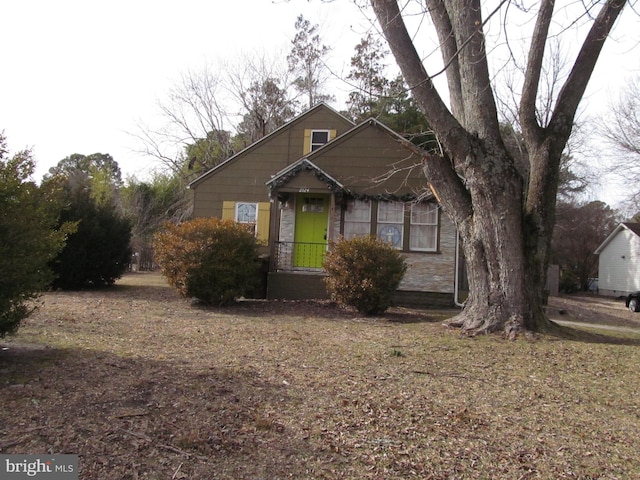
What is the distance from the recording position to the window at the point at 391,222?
14.0 m

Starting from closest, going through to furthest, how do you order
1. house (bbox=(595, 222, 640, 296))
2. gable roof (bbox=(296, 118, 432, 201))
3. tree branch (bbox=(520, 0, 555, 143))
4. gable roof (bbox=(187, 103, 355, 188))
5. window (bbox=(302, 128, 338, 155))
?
tree branch (bbox=(520, 0, 555, 143)) → gable roof (bbox=(296, 118, 432, 201)) → gable roof (bbox=(187, 103, 355, 188)) → window (bbox=(302, 128, 338, 155)) → house (bbox=(595, 222, 640, 296))

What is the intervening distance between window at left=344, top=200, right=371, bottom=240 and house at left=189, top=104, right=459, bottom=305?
0.10 feet

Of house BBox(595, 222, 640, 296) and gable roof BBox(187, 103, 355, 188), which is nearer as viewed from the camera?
gable roof BBox(187, 103, 355, 188)

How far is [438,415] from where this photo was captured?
444cm

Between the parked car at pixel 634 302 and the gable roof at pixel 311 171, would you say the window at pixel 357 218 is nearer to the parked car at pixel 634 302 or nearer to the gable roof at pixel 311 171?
the gable roof at pixel 311 171

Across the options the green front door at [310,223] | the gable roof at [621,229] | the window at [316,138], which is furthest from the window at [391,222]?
the gable roof at [621,229]

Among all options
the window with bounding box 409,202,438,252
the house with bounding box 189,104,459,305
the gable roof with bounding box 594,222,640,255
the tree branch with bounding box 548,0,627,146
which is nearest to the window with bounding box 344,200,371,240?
the house with bounding box 189,104,459,305

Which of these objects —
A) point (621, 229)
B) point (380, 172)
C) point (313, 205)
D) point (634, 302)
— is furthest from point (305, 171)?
point (621, 229)

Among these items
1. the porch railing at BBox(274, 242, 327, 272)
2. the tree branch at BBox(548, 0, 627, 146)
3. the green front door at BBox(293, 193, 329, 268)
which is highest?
the tree branch at BBox(548, 0, 627, 146)

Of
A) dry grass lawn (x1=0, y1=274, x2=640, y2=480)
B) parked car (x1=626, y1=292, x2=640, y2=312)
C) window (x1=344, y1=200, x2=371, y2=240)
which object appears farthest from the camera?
parked car (x1=626, y1=292, x2=640, y2=312)

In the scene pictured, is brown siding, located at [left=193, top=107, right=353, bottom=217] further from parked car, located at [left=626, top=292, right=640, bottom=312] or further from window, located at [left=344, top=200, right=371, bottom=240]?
parked car, located at [left=626, top=292, right=640, bottom=312]

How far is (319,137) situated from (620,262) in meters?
27.2

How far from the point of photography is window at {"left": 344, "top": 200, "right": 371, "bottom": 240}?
14133 mm

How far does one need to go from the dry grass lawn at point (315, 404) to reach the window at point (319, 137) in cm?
1050
